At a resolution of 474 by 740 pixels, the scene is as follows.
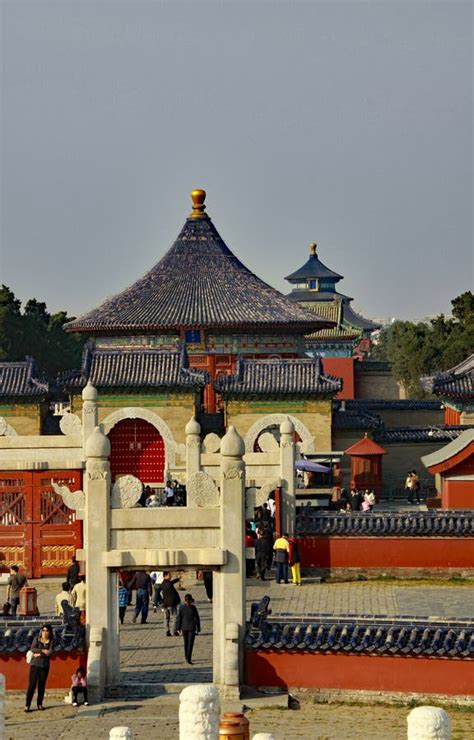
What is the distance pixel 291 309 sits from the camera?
206 feet

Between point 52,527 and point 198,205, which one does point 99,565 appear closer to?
point 52,527

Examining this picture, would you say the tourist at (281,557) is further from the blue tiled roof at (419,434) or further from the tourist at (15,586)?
the blue tiled roof at (419,434)

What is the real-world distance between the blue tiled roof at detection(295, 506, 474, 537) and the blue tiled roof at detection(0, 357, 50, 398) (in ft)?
60.1

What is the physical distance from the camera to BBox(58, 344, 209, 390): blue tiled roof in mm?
50625

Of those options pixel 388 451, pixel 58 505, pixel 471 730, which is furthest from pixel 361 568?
pixel 388 451

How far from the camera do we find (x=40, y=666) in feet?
71.3

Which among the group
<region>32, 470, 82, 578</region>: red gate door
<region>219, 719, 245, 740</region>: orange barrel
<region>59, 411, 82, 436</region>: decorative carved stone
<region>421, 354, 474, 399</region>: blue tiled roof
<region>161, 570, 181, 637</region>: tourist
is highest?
<region>421, 354, 474, 399</region>: blue tiled roof

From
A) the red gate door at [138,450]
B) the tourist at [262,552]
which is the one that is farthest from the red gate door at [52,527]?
the red gate door at [138,450]

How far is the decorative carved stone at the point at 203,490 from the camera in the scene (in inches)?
886

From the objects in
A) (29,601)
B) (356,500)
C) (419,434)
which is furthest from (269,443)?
(419,434)

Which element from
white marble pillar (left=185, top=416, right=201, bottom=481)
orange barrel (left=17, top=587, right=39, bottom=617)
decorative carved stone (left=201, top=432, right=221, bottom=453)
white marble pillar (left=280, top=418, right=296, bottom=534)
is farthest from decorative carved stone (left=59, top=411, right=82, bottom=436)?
orange barrel (left=17, top=587, right=39, bottom=617)

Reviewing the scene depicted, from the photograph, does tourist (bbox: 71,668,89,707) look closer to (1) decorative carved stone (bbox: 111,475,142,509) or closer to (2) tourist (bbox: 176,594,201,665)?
(1) decorative carved stone (bbox: 111,475,142,509)

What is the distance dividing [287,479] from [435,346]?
59.4 metres

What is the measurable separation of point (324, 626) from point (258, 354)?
130 ft
